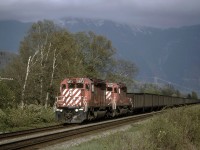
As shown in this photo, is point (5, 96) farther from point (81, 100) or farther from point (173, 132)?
point (173, 132)

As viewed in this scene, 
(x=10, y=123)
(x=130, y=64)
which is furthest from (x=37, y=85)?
(x=130, y=64)

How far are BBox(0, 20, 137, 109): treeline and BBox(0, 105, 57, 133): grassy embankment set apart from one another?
1511 mm

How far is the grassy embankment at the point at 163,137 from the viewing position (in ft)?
41.2

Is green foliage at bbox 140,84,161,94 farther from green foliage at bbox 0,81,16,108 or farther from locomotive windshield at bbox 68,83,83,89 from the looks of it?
green foliage at bbox 0,81,16,108

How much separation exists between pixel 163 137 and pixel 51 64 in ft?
133

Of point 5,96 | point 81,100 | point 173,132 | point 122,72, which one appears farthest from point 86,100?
point 122,72

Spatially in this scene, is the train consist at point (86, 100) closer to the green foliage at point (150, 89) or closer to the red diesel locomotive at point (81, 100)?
the red diesel locomotive at point (81, 100)

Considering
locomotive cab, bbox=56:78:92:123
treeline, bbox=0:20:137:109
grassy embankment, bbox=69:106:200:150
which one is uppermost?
treeline, bbox=0:20:137:109

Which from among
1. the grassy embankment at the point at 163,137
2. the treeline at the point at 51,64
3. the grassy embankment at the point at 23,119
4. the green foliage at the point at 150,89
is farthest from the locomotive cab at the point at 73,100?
the green foliage at the point at 150,89

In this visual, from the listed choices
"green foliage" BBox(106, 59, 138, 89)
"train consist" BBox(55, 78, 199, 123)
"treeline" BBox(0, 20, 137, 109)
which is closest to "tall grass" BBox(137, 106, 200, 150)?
"train consist" BBox(55, 78, 199, 123)

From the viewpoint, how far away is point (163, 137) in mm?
13695

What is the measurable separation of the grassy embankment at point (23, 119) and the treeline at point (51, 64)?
151 cm

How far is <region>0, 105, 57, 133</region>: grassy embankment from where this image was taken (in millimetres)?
23250

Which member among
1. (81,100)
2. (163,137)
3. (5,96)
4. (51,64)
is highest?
(51,64)
